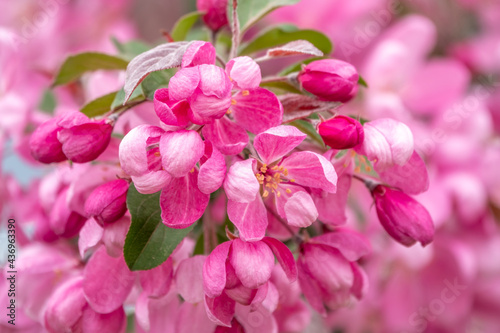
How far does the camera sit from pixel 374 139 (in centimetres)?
48

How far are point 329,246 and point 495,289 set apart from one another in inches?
28.1

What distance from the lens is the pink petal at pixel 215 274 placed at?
0.44m

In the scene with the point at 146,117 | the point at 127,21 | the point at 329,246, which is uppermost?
the point at 146,117

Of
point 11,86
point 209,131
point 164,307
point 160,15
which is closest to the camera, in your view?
point 209,131

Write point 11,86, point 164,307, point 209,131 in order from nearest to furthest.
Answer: point 209,131
point 164,307
point 11,86

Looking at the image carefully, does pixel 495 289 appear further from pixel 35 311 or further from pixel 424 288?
pixel 35 311

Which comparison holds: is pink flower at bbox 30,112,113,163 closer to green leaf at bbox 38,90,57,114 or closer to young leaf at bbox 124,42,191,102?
young leaf at bbox 124,42,191,102

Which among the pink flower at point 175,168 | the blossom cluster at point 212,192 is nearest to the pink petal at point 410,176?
the blossom cluster at point 212,192

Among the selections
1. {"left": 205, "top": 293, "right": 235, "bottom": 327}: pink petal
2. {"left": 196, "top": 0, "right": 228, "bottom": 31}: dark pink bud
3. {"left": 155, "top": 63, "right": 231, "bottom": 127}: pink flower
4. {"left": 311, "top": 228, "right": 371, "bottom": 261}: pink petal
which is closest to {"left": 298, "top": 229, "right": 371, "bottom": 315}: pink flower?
{"left": 311, "top": 228, "right": 371, "bottom": 261}: pink petal

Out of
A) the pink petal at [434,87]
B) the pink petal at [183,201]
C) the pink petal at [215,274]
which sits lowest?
the pink petal at [434,87]

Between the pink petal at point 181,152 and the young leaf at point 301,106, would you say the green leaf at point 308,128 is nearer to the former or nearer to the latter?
the young leaf at point 301,106

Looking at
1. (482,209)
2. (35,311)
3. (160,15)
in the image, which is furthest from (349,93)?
(160,15)

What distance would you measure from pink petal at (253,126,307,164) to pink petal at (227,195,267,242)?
45 millimetres

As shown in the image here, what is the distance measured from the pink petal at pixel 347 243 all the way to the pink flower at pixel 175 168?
168 mm
